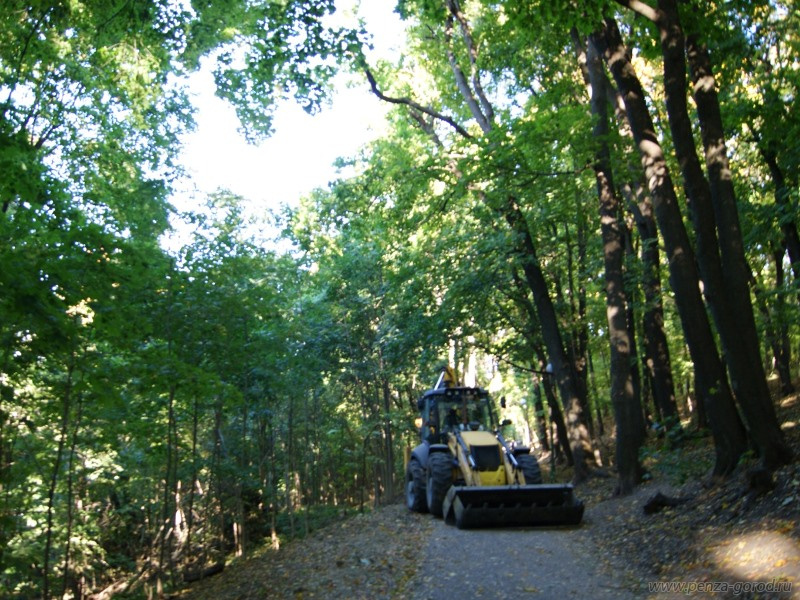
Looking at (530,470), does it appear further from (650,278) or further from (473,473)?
(650,278)

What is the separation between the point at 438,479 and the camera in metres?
12.4

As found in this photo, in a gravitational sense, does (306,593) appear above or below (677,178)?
below

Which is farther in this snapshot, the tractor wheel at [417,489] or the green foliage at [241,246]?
the tractor wheel at [417,489]

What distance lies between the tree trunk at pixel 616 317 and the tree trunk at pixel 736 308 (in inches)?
127

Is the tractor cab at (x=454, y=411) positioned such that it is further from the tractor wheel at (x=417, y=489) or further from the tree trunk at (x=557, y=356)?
the tree trunk at (x=557, y=356)

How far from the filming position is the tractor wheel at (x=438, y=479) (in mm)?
12445

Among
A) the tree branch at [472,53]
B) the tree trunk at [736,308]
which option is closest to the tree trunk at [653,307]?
Result: the tree branch at [472,53]

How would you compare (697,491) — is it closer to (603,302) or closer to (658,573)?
(658,573)

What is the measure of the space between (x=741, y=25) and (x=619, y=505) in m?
7.84

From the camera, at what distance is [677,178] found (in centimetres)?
1453

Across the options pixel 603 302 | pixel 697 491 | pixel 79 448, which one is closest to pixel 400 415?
pixel 603 302

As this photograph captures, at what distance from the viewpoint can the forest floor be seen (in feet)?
19.2

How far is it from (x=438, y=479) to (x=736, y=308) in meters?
6.50

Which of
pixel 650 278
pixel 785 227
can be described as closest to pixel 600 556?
pixel 650 278
